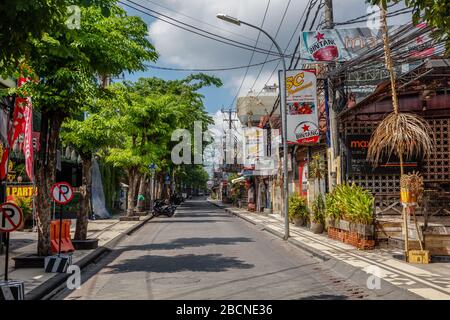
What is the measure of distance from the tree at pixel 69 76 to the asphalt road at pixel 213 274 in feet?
8.18

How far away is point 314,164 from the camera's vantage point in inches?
947

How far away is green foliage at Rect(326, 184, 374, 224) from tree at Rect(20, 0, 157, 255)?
771 cm

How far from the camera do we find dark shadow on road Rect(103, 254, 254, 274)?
11930mm

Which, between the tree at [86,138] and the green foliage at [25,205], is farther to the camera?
the green foliage at [25,205]

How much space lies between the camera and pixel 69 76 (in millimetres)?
11766

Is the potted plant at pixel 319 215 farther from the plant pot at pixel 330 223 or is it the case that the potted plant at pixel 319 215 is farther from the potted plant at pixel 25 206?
the potted plant at pixel 25 206

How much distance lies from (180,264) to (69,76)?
17.5 ft

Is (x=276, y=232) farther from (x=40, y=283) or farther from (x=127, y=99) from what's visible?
(x=40, y=283)

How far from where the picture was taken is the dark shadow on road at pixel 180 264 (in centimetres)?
1193

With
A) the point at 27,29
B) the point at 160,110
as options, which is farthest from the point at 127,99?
the point at 160,110

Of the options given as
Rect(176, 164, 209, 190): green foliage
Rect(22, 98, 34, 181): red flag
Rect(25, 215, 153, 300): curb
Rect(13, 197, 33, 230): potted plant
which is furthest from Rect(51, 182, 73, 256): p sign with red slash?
Rect(176, 164, 209, 190): green foliage

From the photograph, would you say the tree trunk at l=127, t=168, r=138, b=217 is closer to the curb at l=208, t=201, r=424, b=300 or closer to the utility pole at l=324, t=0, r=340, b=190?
the utility pole at l=324, t=0, r=340, b=190

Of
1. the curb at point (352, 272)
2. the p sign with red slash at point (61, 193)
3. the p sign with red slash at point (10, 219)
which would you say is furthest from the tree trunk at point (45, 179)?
the curb at point (352, 272)
